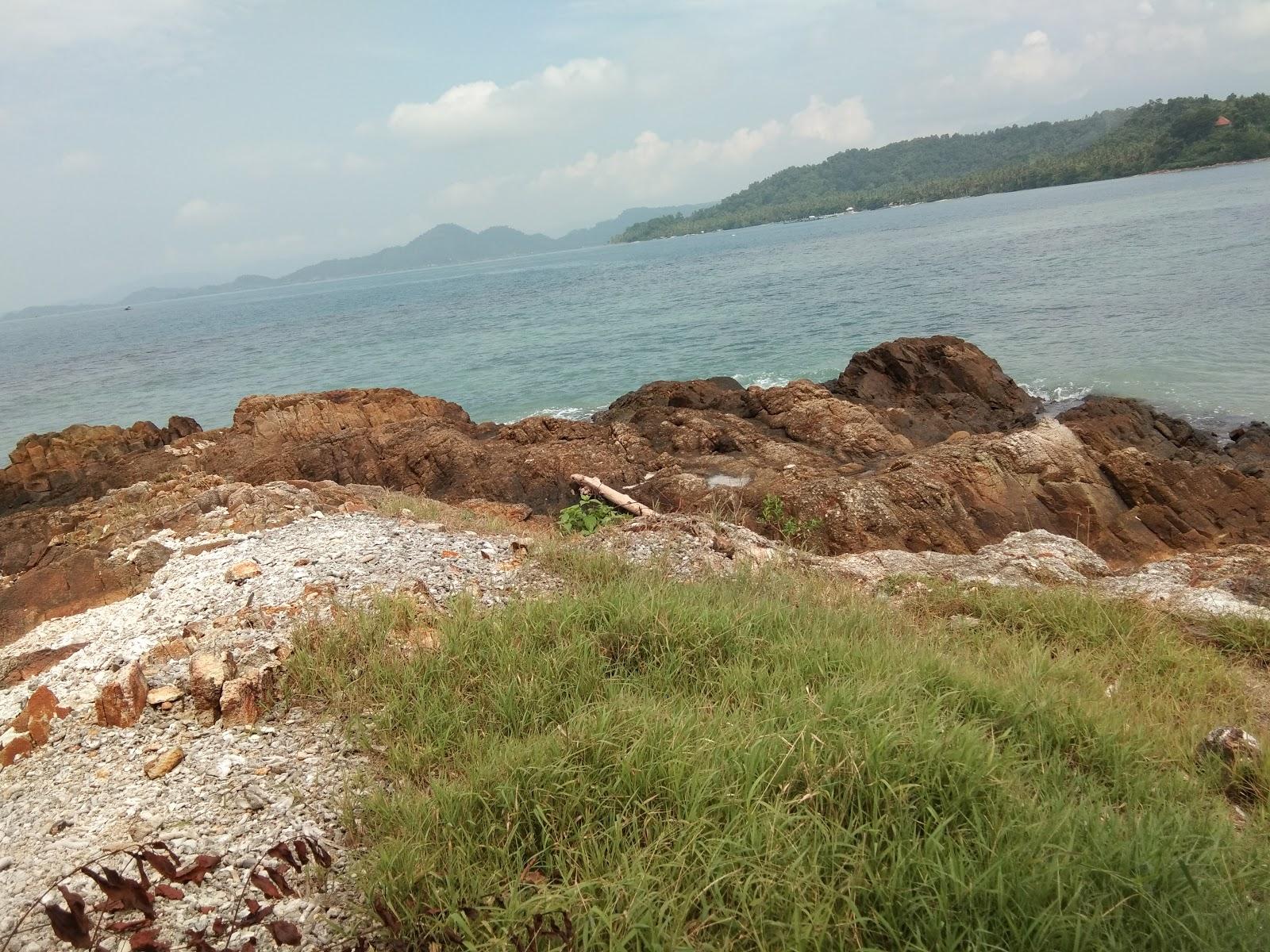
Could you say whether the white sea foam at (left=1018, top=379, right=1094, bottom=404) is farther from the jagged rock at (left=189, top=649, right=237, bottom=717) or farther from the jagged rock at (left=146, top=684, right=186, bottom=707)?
the jagged rock at (left=146, top=684, right=186, bottom=707)

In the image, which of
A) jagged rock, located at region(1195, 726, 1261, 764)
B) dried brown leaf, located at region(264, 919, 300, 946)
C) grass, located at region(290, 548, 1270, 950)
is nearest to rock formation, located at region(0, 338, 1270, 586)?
grass, located at region(290, 548, 1270, 950)

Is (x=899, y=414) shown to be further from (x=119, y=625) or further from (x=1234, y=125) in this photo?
(x=1234, y=125)

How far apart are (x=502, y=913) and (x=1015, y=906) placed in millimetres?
1722

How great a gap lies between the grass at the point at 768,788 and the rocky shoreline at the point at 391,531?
0.51 meters

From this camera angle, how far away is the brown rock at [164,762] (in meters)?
3.79

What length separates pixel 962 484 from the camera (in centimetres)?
1082

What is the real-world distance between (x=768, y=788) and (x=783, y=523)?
7.88 metres

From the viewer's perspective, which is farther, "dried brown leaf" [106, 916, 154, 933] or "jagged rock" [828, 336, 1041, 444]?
"jagged rock" [828, 336, 1041, 444]

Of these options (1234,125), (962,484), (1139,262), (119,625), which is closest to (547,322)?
(1139,262)

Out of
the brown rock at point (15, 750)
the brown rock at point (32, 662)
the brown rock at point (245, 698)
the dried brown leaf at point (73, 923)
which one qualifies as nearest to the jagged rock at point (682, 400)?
the brown rock at point (32, 662)

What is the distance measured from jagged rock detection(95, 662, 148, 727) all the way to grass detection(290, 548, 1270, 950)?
93 cm

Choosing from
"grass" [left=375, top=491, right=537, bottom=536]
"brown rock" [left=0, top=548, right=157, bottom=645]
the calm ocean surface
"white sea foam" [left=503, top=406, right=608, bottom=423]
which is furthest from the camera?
the calm ocean surface

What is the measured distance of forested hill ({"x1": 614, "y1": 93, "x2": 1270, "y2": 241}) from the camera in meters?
98.6

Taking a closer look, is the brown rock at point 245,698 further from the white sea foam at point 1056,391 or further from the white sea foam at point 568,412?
the white sea foam at point 1056,391
